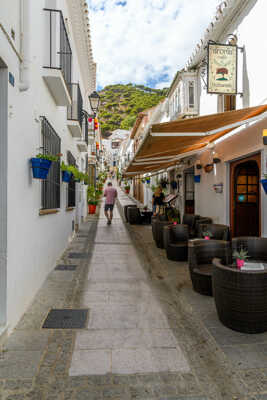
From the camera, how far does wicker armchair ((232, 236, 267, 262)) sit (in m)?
4.83

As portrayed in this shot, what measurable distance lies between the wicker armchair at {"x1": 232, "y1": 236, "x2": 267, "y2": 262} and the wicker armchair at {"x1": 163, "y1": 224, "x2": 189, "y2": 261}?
6.33 ft

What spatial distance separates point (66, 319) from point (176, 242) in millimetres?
4016

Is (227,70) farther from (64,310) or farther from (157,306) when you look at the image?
(64,310)

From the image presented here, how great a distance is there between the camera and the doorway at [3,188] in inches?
124

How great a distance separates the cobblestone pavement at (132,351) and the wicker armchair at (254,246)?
1.12 meters

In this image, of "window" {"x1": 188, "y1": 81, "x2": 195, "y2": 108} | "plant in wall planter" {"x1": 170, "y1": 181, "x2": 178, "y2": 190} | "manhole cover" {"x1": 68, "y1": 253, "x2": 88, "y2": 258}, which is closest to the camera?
"manhole cover" {"x1": 68, "y1": 253, "x2": 88, "y2": 258}

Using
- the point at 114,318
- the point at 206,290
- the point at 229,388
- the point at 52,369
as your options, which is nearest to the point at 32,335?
the point at 52,369

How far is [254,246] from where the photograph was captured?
489 centimetres

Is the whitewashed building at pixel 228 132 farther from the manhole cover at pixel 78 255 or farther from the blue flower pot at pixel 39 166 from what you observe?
the manhole cover at pixel 78 255

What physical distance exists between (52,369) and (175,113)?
12.2 m

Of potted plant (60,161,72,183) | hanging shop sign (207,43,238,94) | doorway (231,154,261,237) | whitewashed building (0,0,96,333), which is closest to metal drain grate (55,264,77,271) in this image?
whitewashed building (0,0,96,333)

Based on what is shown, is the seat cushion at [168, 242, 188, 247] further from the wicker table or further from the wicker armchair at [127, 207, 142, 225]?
the wicker armchair at [127, 207, 142, 225]

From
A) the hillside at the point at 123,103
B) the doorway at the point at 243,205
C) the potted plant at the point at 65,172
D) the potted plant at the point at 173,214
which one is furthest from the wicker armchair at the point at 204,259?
the hillside at the point at 123,103

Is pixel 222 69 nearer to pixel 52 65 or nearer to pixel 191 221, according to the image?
pixel 52 65
